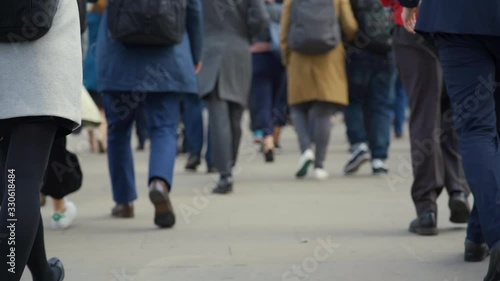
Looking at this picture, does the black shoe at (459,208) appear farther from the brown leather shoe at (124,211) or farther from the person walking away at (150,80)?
the brown leather shoe at (124,211)

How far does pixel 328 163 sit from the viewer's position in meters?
12.3

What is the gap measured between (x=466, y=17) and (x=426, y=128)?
168 centimetres

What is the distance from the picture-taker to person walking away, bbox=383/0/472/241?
6.46 metres

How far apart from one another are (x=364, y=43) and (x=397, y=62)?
344cm

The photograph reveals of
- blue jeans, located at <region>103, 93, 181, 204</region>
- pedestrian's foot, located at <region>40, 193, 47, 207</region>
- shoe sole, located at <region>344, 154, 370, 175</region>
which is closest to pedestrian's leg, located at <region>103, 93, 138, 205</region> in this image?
blue jeans, located at <region>103, 93, 181, 204</region>

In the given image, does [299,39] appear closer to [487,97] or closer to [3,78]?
[487,97]

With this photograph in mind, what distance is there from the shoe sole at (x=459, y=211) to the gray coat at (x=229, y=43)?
305 cm

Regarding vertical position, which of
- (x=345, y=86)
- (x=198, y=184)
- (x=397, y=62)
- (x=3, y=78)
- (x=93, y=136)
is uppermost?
(x=3, y=78)

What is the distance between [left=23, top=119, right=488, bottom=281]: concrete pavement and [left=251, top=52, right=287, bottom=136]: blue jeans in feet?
9.20

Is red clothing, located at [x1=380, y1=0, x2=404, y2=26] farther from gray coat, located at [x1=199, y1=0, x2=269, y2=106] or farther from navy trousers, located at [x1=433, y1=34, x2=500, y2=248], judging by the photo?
gray coat, located at [x1=199, y1=0, x2=269, y2=106]

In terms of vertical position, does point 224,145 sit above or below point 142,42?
below

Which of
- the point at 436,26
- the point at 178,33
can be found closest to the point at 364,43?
the point at 178,33

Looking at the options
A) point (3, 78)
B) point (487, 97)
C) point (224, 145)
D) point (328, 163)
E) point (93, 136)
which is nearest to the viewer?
point (3, 78)

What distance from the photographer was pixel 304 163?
34.1 feet
